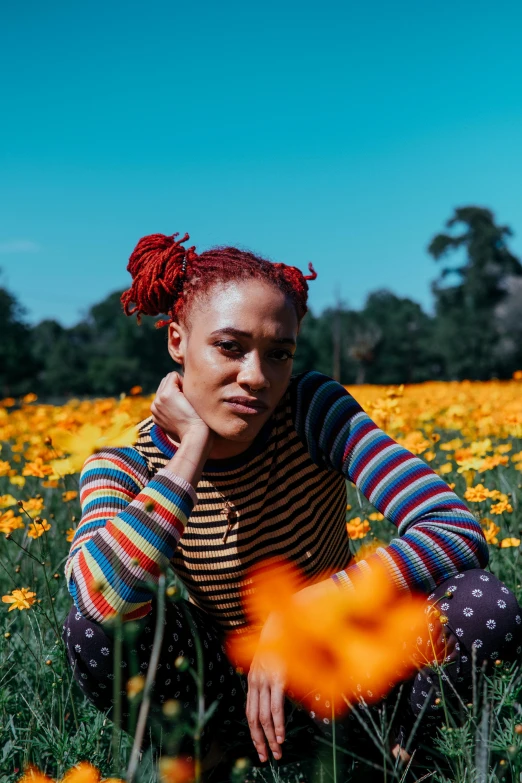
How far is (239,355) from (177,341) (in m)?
0.21

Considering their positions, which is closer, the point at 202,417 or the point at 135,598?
the point at 135,598

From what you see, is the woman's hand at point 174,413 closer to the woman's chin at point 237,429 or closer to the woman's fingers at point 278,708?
the woman's chin at point 237,429

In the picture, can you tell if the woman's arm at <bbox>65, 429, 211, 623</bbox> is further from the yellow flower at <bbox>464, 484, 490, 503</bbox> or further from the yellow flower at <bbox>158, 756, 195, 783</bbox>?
the yellow flower at <bbox>464, 484, 490, 503</bbox>

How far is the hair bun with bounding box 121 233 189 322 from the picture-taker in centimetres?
147

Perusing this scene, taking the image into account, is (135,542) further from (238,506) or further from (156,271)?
(156,271)

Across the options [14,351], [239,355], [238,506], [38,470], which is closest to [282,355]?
[239,355]

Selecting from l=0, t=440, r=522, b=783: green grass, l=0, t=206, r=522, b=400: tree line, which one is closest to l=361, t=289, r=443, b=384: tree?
l=0, t=206, r=522, b=400: tree line

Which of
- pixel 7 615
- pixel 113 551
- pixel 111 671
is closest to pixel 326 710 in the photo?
pixel 111 671

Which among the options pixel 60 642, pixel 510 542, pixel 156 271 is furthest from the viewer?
pixel 510 542

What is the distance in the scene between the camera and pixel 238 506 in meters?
1.43

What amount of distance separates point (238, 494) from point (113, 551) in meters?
0.35

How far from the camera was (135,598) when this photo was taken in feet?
3.72

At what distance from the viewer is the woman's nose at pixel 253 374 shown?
1261 mm

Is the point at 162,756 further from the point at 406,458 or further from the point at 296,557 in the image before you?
the point at 406,458
